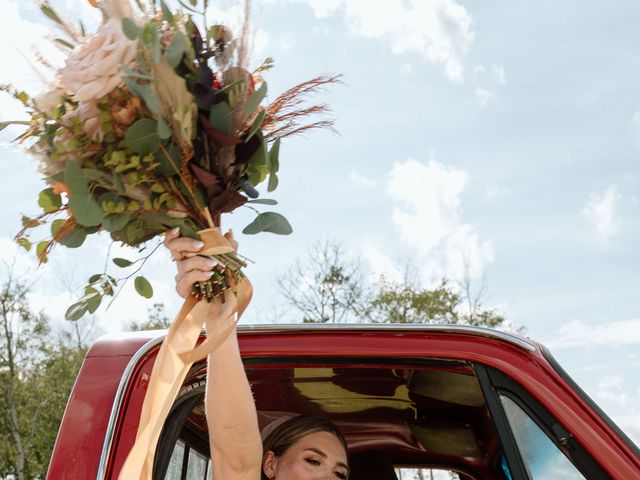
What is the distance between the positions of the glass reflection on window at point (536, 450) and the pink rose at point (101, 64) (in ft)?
4.05

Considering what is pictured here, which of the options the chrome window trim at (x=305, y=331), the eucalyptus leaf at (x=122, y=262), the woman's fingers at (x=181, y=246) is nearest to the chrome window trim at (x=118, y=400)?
the chrome window trim at (x=305, y=331)

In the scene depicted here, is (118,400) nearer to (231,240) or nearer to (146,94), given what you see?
(231,240)

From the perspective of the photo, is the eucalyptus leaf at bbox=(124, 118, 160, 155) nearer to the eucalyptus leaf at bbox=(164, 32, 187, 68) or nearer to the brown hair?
the eucalyptus leaf at bbox=(164, 32, 187, 68)

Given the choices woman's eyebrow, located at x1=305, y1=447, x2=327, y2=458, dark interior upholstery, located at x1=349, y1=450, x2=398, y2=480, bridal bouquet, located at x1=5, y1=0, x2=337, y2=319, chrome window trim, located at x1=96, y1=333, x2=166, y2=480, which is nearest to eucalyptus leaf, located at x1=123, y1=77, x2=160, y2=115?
bridal bouquet, located at x1=5, y1=0, x2=337, y2=319

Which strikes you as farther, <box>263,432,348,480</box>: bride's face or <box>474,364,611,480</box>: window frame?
<box>263,432,348,480</box>: bride's face

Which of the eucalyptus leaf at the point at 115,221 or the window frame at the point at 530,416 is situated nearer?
the eucalyptus leaf at the point at 115,221

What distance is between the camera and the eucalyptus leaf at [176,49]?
5.21 feet

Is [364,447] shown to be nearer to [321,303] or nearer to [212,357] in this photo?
[212,357]

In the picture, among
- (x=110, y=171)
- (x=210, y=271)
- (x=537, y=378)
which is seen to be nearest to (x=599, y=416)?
(x=537, y=378)

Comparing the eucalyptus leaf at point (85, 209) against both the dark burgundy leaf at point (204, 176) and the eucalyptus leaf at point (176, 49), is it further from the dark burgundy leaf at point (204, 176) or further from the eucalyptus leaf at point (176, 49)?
the eucalyptus leaf at point (176, 49)

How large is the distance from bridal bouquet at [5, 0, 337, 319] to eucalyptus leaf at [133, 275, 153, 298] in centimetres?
11

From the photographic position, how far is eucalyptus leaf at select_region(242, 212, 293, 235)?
178 cm

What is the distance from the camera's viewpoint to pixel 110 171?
1.67 m

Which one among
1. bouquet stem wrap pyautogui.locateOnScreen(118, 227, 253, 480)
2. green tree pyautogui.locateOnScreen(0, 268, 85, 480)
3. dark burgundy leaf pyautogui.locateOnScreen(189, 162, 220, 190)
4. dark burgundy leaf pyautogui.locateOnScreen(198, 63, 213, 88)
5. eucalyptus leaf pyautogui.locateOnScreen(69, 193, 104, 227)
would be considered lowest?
bouquet stem wrap pyautogui.locateOnScreen(118, 227, 253, 480)
